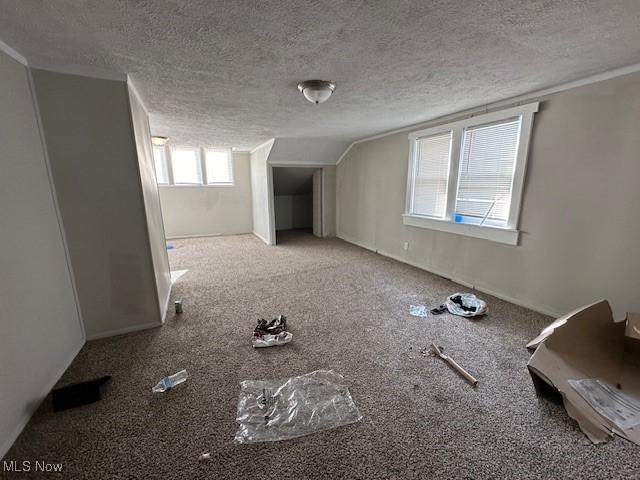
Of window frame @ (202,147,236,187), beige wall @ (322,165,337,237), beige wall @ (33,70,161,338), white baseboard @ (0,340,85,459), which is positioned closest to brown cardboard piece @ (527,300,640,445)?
white baseboard @ (0,340,85,459)

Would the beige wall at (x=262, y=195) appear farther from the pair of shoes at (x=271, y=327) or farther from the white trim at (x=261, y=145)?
the pair of shoes at (x=271, y=327)

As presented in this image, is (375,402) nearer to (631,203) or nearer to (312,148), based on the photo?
(631,203)

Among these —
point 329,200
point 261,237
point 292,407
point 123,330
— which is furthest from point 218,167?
point 292,407

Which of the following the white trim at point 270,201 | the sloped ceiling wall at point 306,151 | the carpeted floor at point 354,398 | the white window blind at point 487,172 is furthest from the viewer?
the white trim at point 270,201

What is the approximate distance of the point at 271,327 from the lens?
2271mm

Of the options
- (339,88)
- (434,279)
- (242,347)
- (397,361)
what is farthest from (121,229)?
(434,279)

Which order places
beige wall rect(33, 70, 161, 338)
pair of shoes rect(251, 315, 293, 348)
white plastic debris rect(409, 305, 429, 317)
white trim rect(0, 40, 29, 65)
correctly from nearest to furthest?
white trim rect(0, 40, 29, 65) → beige wall rect(33, 70, 161, 338) → pair of shoes rect(251, 315, 293, 348) → white plastic debris rect(409, 305, 429, 317)

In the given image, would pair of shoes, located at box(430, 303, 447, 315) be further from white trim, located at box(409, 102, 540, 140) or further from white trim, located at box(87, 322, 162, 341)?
white trim, located at box(87, 322, 162, 341)

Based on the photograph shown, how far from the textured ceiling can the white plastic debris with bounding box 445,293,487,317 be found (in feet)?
6.45

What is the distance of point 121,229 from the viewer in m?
2.14

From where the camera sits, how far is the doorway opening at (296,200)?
6.00 meters

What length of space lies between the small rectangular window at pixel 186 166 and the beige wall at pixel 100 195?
434 centimetres

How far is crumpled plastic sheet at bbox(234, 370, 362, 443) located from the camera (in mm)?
1366

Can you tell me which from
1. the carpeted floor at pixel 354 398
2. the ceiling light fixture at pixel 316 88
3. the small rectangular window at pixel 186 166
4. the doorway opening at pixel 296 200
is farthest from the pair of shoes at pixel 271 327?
the small rectangular window at pixel 186 166
